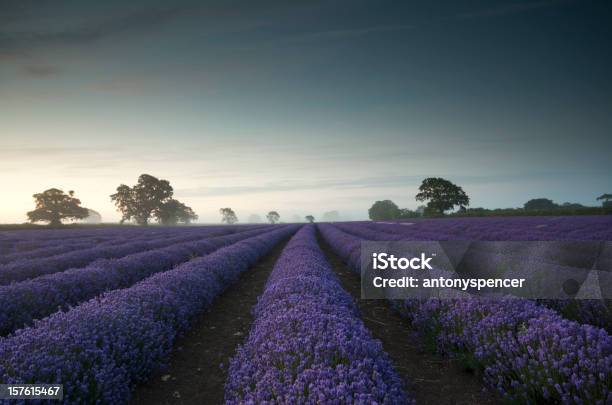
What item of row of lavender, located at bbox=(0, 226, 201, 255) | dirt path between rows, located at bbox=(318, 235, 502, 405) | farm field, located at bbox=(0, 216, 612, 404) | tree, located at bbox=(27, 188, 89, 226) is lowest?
dirt path between rows, located at bbox=(318, 235, 502, 405)

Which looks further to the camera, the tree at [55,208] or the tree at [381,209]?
the tree at [381,209]

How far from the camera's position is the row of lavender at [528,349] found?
2506 millimetres

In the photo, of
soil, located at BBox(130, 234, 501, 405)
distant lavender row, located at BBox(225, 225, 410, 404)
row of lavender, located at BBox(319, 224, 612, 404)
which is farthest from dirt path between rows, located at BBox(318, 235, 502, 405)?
distant lavender row, located at BBox(225, 225, 410, 404)

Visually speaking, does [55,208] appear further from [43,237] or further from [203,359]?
[203,359]

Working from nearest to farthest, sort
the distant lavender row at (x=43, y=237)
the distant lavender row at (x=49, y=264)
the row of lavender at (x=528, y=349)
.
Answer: the row of lavender at (x=528, y=349)
the distant lavender row at (x=49, y=264)
the distant lavender row at (x=43, y=237)

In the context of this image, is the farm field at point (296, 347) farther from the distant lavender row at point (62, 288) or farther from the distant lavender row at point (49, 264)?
the distant lavender row at point (49, 264)

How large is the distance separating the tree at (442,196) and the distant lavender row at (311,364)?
5500cm

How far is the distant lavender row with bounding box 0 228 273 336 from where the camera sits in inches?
201

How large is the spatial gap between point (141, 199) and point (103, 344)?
211ft

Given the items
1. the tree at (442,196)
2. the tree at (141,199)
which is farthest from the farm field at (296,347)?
the tree at (141,199)

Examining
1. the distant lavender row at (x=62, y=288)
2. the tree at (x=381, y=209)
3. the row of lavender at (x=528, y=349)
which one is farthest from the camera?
the tree at (x=381, y=209)

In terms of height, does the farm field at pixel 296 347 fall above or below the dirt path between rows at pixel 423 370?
above

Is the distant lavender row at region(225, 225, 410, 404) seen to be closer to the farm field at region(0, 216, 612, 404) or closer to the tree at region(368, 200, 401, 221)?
the farm field at region(0, 216, 612, 404)

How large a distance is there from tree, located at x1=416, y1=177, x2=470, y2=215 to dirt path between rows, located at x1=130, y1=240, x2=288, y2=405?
52.9 metres
